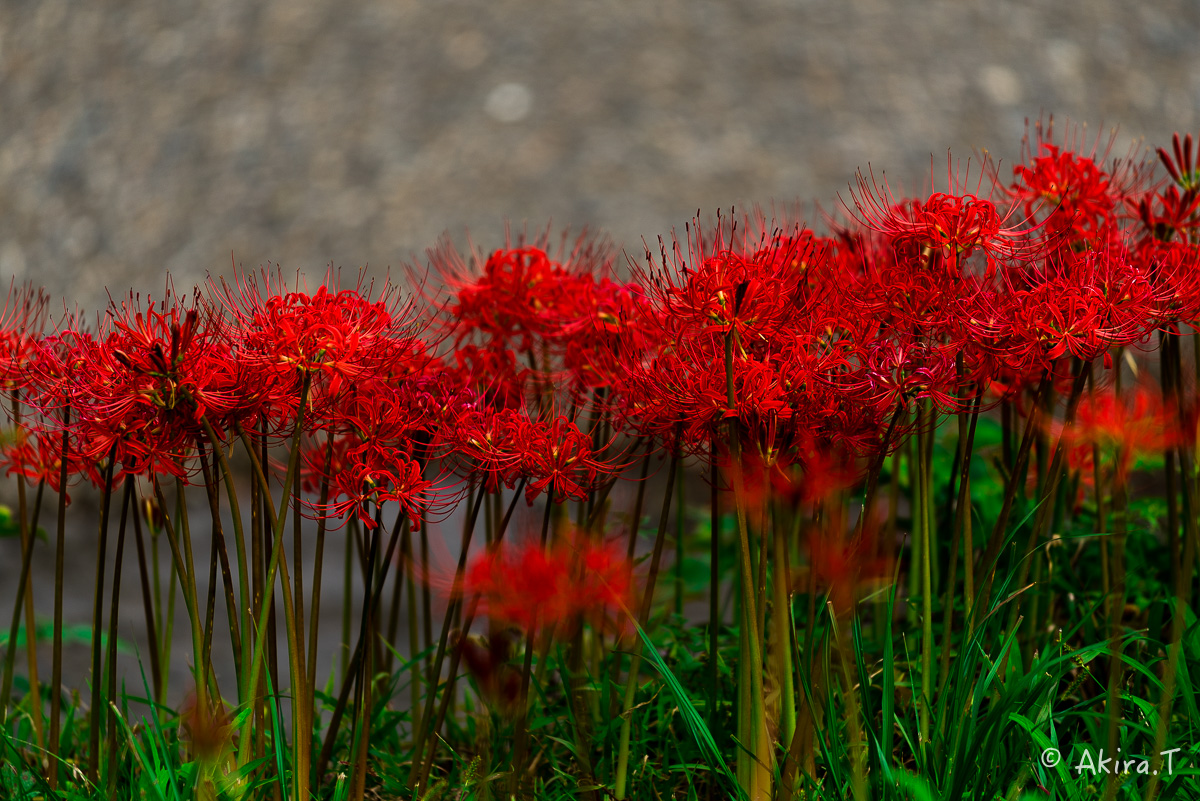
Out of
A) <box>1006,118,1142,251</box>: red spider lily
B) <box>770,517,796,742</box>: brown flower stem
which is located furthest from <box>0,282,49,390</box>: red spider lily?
<box>1006,118,1142,251</box>: red spider lily

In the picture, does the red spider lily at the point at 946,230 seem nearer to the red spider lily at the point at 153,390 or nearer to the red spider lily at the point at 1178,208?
the red spider lily at the point at 1178,208

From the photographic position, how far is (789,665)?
1440mm

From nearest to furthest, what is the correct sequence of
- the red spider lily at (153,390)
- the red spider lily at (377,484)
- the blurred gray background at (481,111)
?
1. the red spider lily at (153,390)
2. the red spider lily at (377,484)
3. the blurred gray background at (481,111)

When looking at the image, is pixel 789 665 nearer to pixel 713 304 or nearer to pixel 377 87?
pixel 713 304

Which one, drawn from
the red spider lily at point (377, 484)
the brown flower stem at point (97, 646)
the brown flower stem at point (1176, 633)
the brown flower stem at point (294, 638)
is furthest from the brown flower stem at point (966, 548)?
the brown flower stem at point (97, 646)

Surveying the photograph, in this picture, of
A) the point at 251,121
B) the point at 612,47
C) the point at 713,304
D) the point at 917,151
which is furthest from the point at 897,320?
the point at 251,121

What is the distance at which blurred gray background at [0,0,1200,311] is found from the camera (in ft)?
13.1

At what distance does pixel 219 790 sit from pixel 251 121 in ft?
11.0

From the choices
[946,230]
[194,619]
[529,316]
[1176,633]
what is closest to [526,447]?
[529,316]

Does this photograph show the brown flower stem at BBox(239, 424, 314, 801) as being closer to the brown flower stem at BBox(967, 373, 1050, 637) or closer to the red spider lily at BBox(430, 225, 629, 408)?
Answer: the red spider lily at BBox(430, 225, 629, 408)

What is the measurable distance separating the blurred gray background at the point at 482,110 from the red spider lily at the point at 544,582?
95.7 inches

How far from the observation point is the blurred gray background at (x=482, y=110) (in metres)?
3.99

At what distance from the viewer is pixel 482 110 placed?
13.8 ft

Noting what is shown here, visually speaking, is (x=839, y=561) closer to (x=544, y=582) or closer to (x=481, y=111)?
(x=544, y=582)
